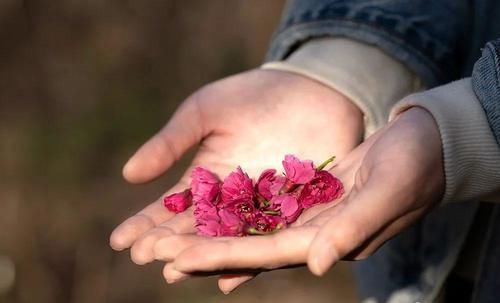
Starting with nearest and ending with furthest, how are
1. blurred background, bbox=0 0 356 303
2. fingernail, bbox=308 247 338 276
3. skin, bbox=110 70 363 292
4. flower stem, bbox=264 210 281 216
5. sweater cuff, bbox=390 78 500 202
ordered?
1. fingernail, bbox=308 247 338 276
2. sweater cuff, bbox=390 78 500 202
3. flower stem, bbox=264 210 281 216
4. skin, bbox=110 70 363 292
5. blurred background, bbox=0 0 356 303

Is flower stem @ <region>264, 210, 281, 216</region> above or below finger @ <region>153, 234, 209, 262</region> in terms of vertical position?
below

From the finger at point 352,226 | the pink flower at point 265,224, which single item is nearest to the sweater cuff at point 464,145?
the finger at point 352,226

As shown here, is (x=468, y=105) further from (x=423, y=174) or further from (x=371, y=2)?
(x=371, y=2)

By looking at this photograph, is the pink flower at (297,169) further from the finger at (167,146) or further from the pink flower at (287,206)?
the finger at (167,146)

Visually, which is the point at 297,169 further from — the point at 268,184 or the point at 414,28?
the point at 414,28

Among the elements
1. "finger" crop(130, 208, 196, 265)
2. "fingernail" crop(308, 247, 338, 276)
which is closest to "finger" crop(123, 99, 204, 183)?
"finger" crop(130, 208, 196, 265)

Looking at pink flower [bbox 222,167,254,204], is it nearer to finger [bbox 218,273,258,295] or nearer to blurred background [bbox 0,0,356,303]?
finger [bbox 218,273,258,295]

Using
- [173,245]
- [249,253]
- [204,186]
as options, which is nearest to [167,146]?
[204,186]
